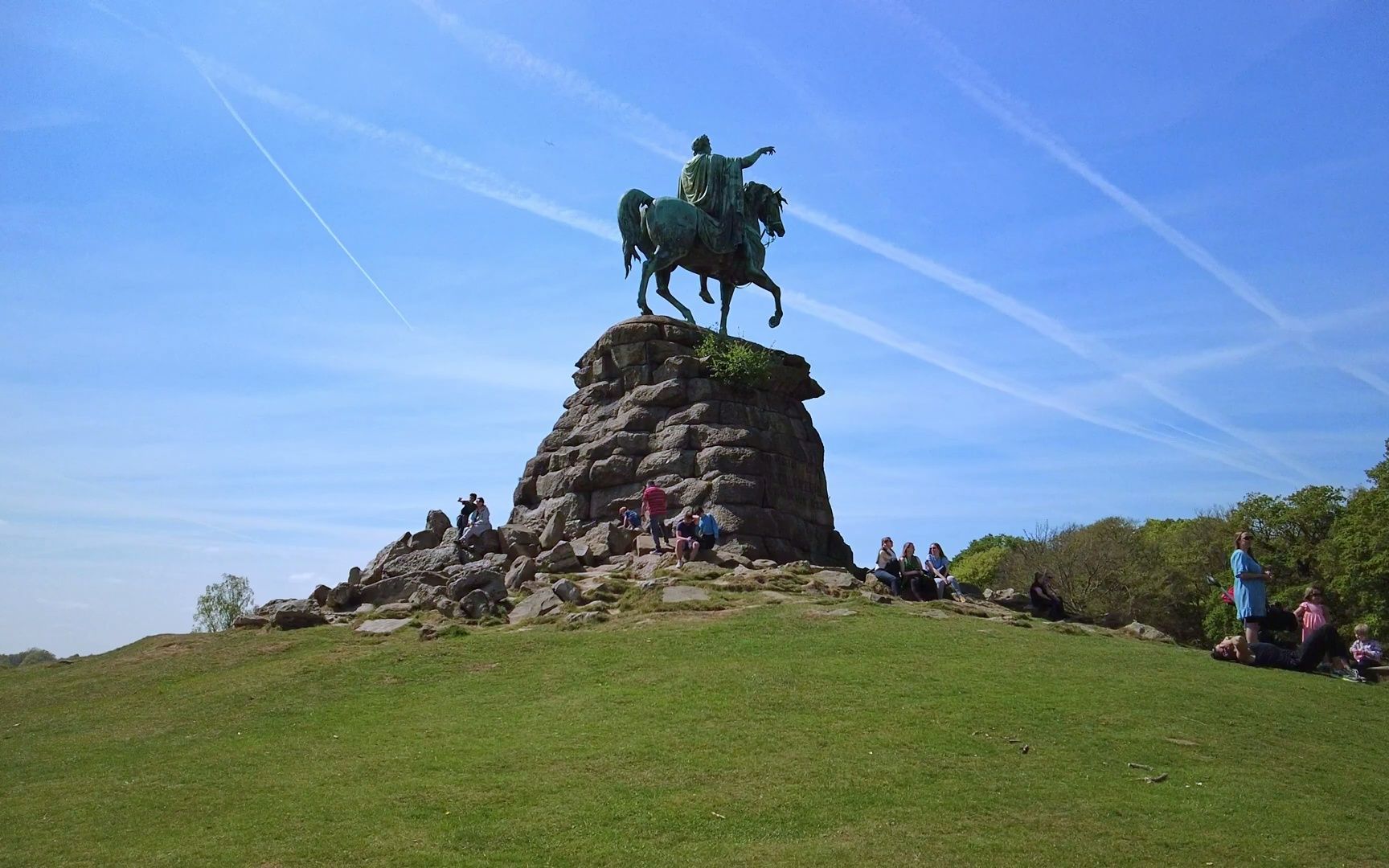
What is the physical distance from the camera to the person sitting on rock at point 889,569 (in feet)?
78.0

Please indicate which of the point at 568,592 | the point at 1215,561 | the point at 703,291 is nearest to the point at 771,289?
the point at 703,291

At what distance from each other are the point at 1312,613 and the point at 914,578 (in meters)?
7.72

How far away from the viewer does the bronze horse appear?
3134 centimetres

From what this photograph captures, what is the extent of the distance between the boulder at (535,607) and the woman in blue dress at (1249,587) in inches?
464

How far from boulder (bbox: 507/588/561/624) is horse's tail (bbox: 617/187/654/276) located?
40.7 feet

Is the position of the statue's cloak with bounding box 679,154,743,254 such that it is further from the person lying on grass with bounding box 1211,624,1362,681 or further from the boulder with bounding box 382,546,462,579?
the person lying on grass with bounding box 1211,624,1362,681

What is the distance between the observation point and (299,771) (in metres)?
12.2

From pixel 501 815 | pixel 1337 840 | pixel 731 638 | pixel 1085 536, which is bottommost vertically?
pixel 1337 840

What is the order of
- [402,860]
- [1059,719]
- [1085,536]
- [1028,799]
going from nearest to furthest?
[402,860], [1028,799], [1059,719], [1085,536]

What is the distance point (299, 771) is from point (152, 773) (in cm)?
175

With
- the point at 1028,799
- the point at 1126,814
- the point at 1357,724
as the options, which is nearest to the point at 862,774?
the point at 1028,799

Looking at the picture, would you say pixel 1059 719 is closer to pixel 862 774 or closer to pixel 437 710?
pixel 862 774

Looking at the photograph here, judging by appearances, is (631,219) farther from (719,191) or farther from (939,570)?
(939,570)

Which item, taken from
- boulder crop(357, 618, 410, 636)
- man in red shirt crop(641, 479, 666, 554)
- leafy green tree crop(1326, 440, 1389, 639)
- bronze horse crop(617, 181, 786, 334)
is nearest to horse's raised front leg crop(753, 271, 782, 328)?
bronze horse crop(617, 181, 786, 334)
